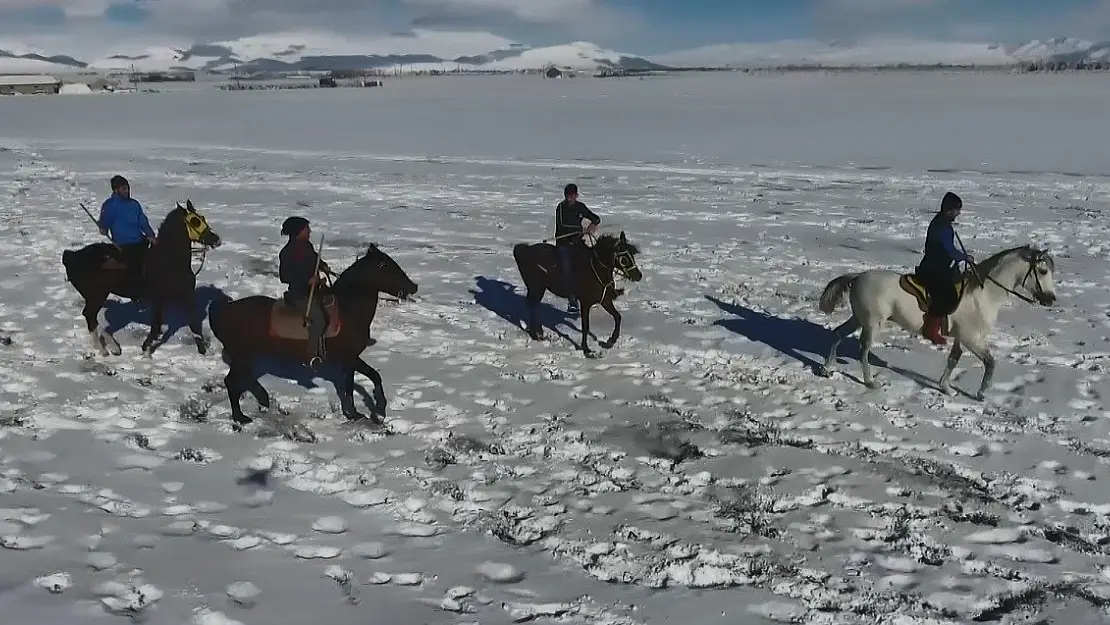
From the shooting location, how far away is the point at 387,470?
7.35 m

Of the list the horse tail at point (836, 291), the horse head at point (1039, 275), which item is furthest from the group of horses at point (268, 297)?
the horse head at point (1039, 275)

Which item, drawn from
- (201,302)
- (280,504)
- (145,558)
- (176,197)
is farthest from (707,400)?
(176,197)

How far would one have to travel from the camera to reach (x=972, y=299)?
8.98 metres

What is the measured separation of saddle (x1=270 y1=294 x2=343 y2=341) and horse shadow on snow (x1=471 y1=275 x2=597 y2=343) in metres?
4.34

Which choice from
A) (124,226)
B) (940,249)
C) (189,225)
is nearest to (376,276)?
(189,225)

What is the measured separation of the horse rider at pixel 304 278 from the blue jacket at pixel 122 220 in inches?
138

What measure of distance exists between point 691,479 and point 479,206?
16.8 m

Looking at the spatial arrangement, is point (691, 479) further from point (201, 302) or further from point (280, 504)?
point (201, 302)

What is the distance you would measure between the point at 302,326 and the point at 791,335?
7447 millimetres

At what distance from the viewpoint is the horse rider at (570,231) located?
35.5 ft

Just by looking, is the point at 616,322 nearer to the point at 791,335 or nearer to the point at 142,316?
the point at 791,335

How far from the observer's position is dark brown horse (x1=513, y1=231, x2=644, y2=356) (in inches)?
405

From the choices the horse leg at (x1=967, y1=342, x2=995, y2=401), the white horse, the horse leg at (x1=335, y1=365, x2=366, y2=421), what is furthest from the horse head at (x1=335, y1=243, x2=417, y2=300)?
the horse leg at (x1=967, y1=342, x2=995, y2=401)

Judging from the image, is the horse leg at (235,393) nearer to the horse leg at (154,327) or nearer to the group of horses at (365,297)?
the group of horses at (365,297)
